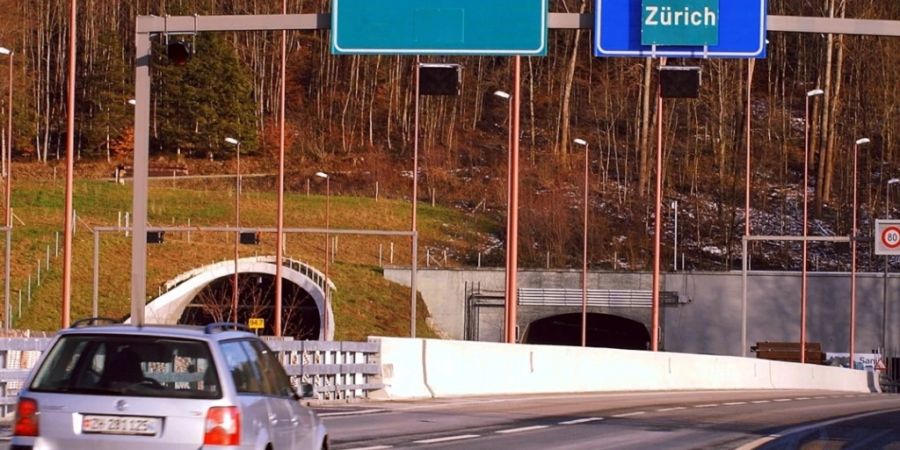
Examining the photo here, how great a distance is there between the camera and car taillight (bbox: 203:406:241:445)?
1066cm

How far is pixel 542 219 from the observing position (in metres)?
83.8

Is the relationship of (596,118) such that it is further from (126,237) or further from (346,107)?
(126,237)

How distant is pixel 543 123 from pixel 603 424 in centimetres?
8098

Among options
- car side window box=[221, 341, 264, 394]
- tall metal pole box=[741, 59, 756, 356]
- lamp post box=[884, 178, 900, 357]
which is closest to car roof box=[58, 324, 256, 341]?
car side window box=[221, 341, 264, 394]

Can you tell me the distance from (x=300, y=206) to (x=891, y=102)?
113 ft

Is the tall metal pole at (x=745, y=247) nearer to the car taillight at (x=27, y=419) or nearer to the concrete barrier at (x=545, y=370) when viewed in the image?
the concrete barrier at (x=545, y=370)

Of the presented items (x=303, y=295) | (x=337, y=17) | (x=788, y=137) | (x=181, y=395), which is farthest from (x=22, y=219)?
(x=181, y=395)

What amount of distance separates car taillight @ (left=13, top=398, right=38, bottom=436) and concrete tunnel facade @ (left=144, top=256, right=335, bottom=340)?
5541cm

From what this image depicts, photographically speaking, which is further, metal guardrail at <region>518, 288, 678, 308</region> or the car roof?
metal guardrail at <region>518, 288, 678, 308</region>

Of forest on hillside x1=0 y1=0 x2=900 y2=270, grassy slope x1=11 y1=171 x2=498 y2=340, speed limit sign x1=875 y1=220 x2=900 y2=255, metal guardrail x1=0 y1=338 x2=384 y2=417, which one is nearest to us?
metal guardrail x1=0 y1=338 x2=384 y2=417

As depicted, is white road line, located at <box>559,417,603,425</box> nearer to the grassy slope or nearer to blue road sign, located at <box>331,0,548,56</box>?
blue road sign, located at <box>331,0,548,56</box>

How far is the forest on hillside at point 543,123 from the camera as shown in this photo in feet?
279

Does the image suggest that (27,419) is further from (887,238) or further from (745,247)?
(887,238)

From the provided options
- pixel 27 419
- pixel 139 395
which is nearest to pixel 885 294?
pixel 139 395
